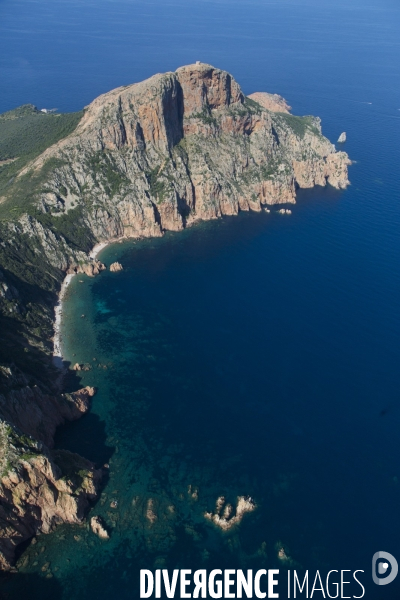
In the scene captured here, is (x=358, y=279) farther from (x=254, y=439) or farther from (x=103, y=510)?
(x=103, y=510)

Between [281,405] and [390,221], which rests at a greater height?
[390,221]

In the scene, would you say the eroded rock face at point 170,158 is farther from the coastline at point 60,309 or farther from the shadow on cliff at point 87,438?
the shadow on cliff at point 87,438

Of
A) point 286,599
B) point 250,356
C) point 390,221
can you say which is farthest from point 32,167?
point 286,599

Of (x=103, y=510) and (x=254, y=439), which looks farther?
(x=254, y=439)

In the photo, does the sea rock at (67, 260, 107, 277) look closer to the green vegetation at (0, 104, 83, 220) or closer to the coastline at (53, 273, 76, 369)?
the coastline at (53, 273, 76, 369)

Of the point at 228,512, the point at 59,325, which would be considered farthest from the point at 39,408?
the point at 228,512

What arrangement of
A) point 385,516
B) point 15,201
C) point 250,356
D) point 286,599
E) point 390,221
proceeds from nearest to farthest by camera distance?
point 286,599 < point 385,516 < point 250,356 < point 15,201 < point 390,221

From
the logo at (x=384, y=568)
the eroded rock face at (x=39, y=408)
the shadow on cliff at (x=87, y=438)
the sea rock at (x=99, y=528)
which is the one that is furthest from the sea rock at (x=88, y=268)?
the logo at (x=384, y=568)
